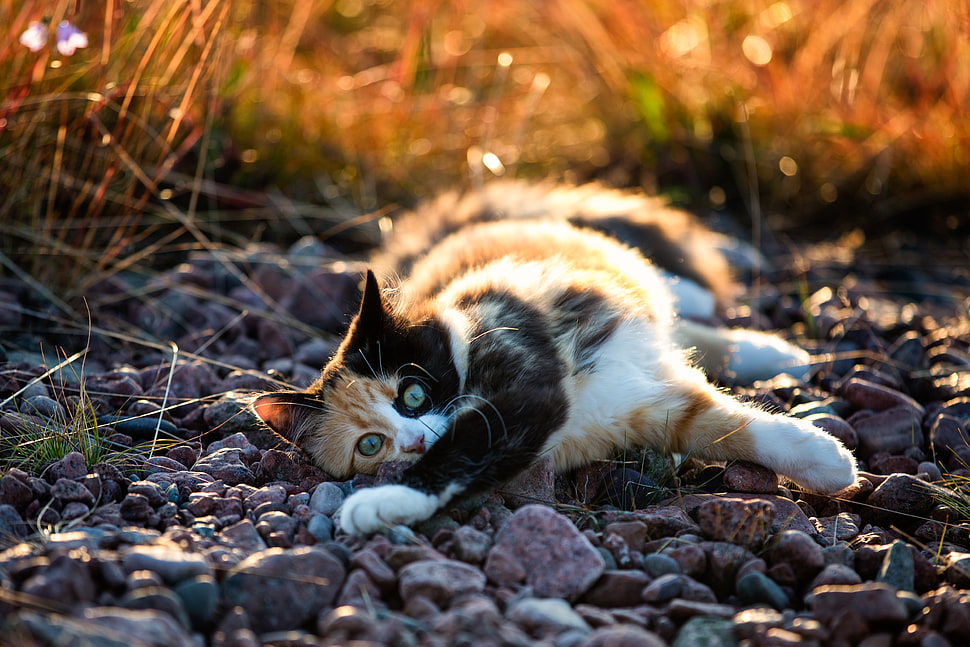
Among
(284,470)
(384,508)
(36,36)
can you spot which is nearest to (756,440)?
(384,508)

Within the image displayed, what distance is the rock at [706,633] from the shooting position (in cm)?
150

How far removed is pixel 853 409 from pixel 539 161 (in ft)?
9.68

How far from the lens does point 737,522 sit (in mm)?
1875

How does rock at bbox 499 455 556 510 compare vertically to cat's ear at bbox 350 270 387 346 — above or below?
below

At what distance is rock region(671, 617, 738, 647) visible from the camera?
1.50 m

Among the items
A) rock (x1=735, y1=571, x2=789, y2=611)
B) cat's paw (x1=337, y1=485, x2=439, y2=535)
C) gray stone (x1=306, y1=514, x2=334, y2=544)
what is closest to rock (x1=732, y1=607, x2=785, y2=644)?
rock (x1=735, y1=571, x2=789, y2=611)

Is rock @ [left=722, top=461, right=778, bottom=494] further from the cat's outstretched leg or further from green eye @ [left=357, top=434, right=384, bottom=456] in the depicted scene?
green eye @ [left=357, top=434, right=384, bottom=456]

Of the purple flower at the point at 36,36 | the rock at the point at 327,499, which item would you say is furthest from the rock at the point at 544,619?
the purple flower at the point at 36,36

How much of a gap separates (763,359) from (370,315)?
161cm

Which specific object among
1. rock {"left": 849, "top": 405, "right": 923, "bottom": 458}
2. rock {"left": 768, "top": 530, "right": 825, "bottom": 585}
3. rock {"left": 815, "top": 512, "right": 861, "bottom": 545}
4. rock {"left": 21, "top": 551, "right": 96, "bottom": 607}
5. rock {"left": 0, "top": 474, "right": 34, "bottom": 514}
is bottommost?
rock {"left": 0, "top": 474, "right": 34, "bottom": 514}

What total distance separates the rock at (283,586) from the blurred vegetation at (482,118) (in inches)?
74.4

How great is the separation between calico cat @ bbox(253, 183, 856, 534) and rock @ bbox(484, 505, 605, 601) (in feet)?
0.78

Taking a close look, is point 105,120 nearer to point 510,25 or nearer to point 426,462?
point 426,462

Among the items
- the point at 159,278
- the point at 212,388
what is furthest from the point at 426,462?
the point at 159,278
